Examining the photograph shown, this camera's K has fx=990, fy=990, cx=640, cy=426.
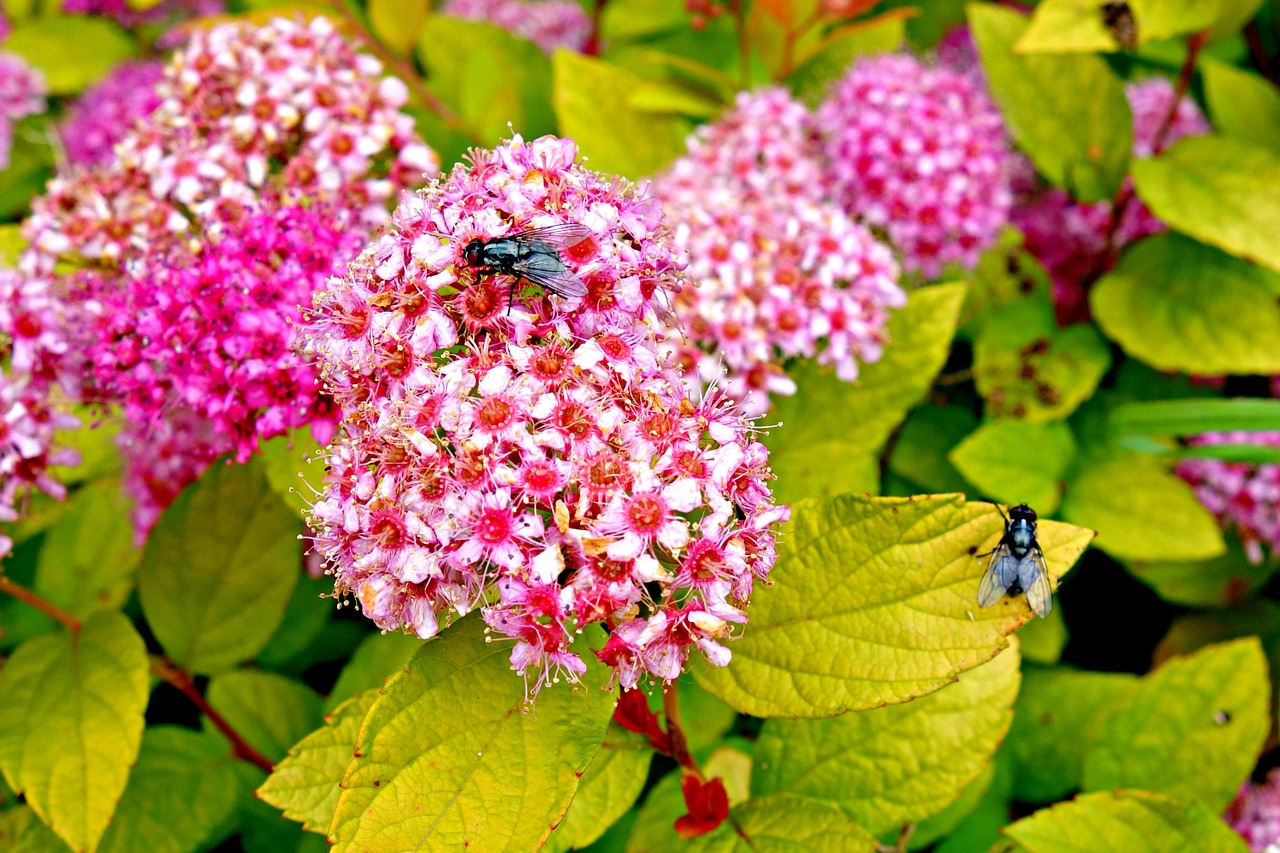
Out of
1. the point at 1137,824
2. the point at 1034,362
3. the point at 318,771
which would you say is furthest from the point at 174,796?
the point at 1034,362

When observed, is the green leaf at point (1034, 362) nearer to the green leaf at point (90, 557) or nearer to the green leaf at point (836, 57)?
the green leaf at point (836, 57)

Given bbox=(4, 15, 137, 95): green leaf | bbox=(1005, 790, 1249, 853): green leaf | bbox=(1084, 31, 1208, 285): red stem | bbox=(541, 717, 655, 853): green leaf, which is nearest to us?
bbox=(541, 717, 655, 853): green leaf

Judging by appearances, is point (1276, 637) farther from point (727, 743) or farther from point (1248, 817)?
point (727, 743)

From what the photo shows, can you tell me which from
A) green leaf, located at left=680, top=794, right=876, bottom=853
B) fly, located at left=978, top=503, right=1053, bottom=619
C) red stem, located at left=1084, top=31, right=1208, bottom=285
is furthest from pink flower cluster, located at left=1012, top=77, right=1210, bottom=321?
green leaf, located at left=680, top=794, right=876, bottom=853

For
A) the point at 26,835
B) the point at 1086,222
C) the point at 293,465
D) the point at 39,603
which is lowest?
the point at 26,835

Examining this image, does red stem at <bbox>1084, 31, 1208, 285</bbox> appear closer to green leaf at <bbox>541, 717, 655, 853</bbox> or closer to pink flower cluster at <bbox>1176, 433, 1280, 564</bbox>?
pink flower cluster at <bbox>1176, 433, 1280, 564</bbox>

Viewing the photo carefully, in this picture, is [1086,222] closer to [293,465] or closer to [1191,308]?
[1191,308]
